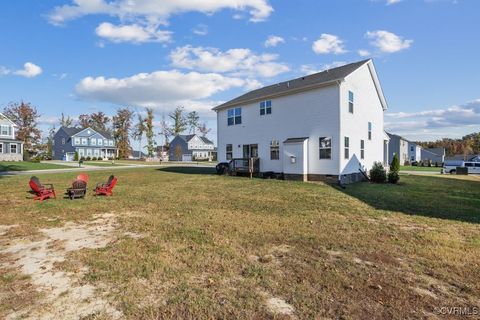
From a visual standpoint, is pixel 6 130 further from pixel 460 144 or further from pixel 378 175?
pixel 460 144

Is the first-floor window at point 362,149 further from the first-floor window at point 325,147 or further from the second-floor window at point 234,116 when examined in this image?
the second-floor window at point 234,116

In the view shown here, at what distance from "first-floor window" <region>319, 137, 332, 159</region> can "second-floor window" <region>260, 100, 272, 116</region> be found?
4.76 m

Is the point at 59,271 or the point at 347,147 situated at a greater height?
the point at 347,147

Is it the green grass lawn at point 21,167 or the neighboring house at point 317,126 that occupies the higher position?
the neighboring house at point 317,126

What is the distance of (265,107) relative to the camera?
1952cm

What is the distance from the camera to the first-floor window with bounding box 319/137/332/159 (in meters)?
15.9

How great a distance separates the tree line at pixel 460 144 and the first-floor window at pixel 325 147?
6743cm

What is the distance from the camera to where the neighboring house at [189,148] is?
66.2 m

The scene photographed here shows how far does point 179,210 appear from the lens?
327 inches

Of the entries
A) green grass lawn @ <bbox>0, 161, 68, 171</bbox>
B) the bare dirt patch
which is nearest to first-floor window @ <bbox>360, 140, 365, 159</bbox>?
the bare dirt patch

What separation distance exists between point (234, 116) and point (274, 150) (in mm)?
5154

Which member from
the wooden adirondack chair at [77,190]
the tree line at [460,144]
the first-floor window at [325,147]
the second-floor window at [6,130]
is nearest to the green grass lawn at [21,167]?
the second-floor window at [6,130]

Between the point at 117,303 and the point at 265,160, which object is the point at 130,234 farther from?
the point at 265,160

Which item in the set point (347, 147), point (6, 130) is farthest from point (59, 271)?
point (6, 130)
